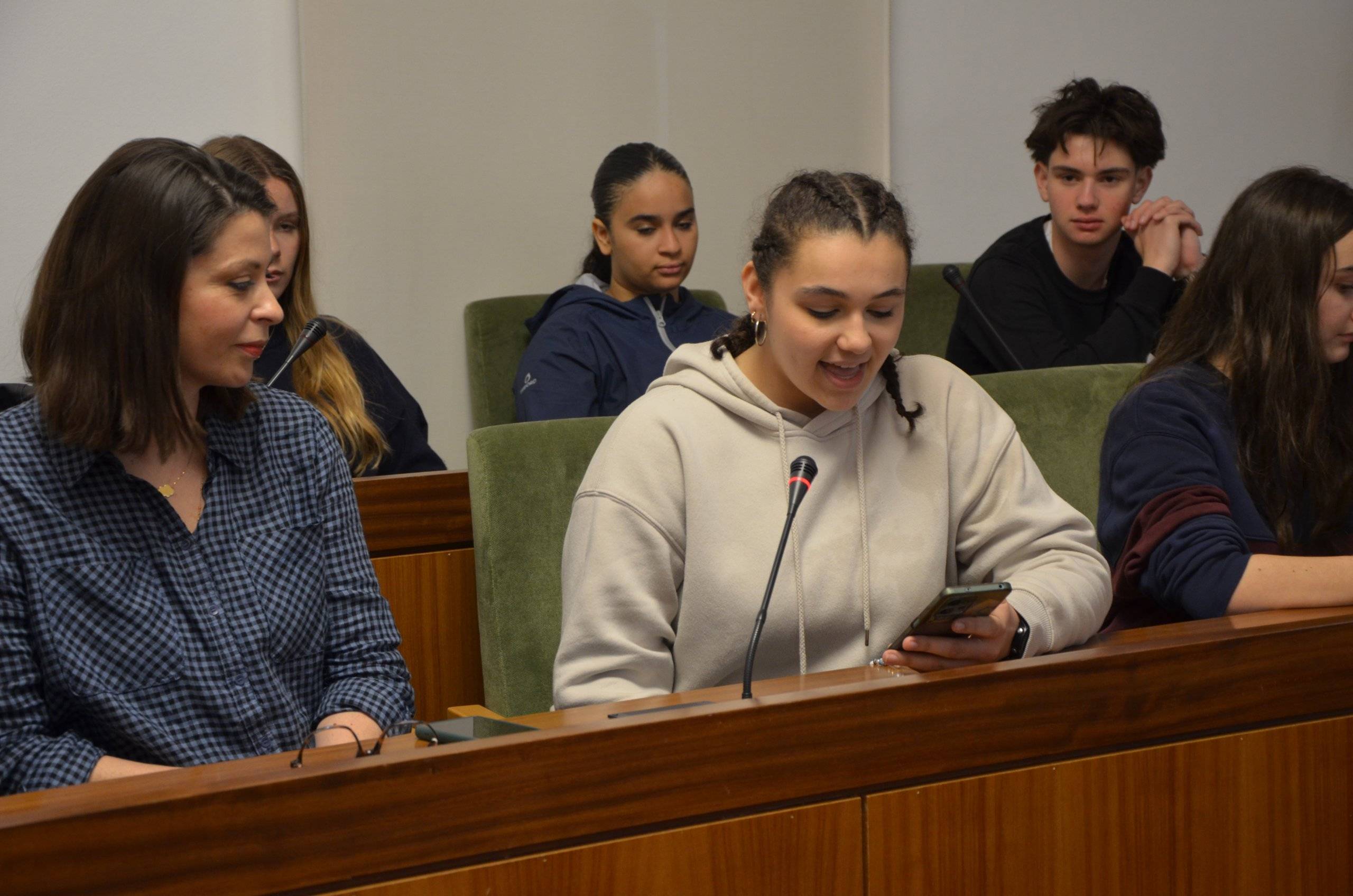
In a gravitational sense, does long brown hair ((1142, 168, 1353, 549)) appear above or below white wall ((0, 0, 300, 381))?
below

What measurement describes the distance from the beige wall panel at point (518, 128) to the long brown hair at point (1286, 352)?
1.91 m

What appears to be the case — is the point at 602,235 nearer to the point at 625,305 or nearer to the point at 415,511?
the point at 625,305

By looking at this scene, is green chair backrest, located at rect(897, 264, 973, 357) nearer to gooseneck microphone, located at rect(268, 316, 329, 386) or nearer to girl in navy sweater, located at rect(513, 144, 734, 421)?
girl in navy sweater, located at rect(513, 144, 734, 421)

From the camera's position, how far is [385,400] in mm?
2580

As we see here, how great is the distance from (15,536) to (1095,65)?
11.6ft

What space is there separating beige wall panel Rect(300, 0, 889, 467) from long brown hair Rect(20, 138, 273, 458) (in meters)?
1.96

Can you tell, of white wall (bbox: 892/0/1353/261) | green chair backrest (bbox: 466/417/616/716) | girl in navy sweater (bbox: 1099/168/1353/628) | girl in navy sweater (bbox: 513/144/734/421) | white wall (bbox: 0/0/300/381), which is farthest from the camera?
white wall (bbox: 892/0/1353/261)

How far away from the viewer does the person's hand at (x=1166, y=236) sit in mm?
2816

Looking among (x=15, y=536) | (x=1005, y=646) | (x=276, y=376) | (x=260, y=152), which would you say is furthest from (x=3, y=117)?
(x=1005, y=646)

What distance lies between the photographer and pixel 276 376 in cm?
198

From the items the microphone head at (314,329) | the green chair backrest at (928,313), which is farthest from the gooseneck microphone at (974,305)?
the microphone head at (314,329)

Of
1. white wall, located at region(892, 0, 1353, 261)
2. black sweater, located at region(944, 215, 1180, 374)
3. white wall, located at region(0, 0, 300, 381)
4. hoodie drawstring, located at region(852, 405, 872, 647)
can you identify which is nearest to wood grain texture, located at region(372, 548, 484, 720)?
hoodie drawstring, located at region(852, 405, 872, 647)

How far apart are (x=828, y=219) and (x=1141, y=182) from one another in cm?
165

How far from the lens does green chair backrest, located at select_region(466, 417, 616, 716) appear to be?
6.07ft
